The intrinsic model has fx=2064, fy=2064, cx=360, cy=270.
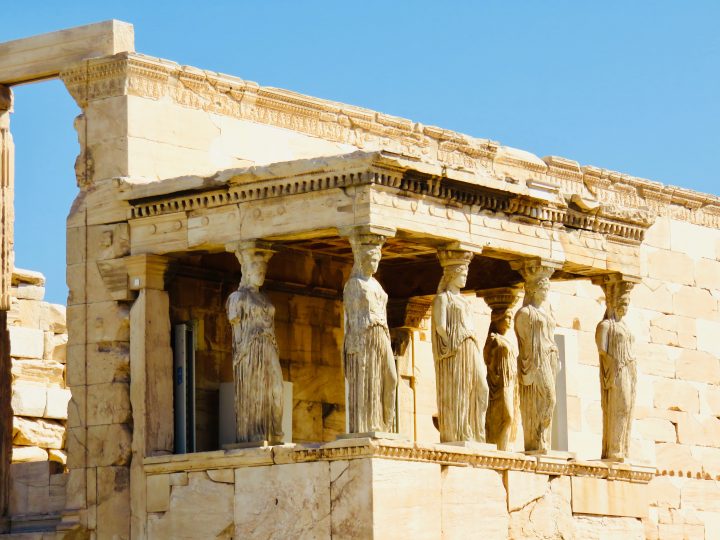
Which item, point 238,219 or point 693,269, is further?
point 693,269

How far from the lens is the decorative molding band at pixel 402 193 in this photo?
14.8 metres

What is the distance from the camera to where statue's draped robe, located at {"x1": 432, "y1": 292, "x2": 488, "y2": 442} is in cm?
1538

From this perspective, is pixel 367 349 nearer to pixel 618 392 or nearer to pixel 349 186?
pixel 349 186

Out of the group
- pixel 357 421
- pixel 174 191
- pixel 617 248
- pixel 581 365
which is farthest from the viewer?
pixel 581 365

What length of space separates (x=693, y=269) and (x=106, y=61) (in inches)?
324

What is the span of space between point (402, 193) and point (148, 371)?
7.96ft

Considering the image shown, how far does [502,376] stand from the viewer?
57.2 feet

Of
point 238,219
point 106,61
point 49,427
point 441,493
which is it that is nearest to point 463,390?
point 441,493

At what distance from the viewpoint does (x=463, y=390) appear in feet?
50.4

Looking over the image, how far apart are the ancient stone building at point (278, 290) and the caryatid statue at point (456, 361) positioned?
0.21 feet

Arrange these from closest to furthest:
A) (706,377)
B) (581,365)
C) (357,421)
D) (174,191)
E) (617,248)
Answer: (357,421)
(174,191)
(617,248)
(581,365)
(706,377)

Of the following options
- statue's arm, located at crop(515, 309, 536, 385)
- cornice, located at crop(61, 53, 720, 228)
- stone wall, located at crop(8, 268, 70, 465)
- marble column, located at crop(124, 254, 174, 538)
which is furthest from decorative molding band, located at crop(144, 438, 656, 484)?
stone wall, located at crop(8, 268, 70, 465)

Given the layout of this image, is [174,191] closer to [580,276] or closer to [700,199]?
[580,276]

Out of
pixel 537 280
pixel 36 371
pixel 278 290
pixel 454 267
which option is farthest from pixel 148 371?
pixel 36 371
